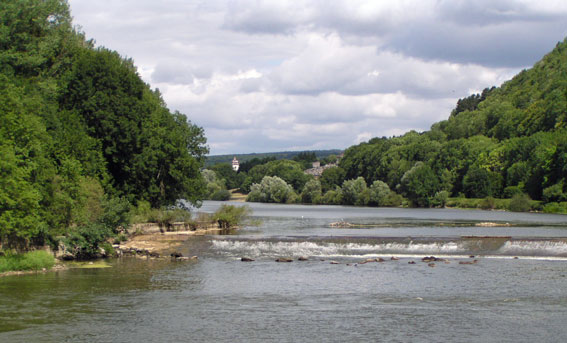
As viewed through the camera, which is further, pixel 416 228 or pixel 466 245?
pixel 416 228

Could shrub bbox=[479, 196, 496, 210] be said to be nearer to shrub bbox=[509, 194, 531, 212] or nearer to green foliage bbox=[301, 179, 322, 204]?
shrub bbox=[509, 194, 531, 212]

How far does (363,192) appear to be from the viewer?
156m

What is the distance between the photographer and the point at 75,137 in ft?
172

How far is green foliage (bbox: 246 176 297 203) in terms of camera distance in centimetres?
17488

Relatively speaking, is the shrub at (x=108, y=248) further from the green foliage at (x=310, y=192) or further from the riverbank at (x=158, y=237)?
the green foliage at (x=310, y=192)

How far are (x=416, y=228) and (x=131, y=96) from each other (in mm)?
33301

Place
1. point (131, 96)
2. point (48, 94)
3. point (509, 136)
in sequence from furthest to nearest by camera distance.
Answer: point (509, 136) → point (131, 96) → point (48, 94)

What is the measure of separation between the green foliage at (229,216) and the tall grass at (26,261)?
31777 mm

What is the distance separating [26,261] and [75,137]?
51.2ft

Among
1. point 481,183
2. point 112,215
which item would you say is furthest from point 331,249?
point 481,183

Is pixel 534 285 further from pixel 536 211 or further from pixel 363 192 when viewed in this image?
pixel 363 192

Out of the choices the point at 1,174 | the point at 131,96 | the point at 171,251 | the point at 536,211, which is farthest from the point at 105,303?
the point at 536,211

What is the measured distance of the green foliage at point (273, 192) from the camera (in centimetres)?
17488

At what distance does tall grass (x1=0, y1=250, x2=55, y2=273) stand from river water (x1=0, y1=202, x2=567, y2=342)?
113 cm
